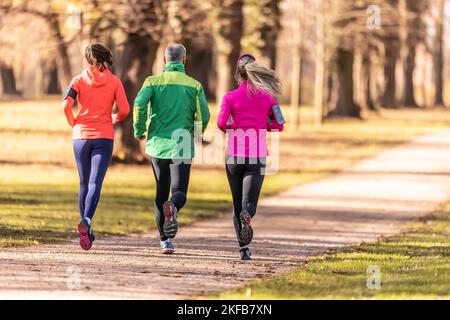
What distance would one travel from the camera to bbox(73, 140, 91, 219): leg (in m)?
11.4

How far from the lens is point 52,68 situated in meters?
76.1

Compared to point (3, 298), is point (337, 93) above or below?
above

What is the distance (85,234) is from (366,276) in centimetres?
278

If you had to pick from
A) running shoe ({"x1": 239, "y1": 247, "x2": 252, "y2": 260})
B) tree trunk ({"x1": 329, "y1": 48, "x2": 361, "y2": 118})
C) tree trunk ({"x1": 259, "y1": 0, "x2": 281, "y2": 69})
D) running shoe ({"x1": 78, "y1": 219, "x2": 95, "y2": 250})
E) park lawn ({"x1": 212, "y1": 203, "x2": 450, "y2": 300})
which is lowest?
park lawn ({"x1": 212, "y1": 203, "x2": 450, "y2": 300})

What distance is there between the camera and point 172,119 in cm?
1127

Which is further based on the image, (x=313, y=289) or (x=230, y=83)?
(x=230, y=83)

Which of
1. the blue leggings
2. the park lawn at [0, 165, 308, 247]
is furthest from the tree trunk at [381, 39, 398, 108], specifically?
the blue leggings

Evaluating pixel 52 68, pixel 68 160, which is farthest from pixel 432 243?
pixel 52 68

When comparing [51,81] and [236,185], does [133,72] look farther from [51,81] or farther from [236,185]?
[51,81]

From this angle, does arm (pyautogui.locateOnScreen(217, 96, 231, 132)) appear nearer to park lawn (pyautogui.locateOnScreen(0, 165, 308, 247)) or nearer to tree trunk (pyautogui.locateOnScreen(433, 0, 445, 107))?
park lawn (pyautogui.locateOnScreen(0, 165, 308, 247))

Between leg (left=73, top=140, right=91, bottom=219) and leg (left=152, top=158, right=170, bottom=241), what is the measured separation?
619mm

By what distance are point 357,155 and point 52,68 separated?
46.1 metres

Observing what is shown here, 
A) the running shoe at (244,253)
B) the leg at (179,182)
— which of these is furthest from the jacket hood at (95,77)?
the running shoe at (244,253)
